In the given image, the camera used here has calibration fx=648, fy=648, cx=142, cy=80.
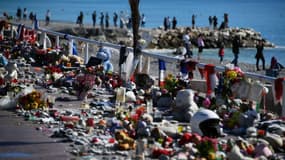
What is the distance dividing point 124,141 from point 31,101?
365cm

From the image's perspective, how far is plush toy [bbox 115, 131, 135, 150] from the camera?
10000mm

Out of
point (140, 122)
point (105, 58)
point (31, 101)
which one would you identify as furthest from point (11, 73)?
point (140, 122)

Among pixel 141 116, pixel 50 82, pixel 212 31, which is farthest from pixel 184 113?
pixel 212 31

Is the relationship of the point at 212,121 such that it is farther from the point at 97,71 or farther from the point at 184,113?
the point at 97,71

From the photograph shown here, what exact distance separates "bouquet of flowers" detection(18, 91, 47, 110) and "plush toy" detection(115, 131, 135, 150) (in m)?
3.22

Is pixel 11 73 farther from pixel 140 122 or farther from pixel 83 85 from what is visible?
pixel 140 122

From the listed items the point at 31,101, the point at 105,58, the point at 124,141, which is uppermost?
the point at 105,58

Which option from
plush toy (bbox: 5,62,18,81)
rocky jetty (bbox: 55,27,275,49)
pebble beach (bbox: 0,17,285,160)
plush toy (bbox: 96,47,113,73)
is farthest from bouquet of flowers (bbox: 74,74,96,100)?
rocky jetty (bbox: 55,27,275,49)

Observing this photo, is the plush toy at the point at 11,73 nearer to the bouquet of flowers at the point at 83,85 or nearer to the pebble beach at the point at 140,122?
the pebble beach at the point at 140,122

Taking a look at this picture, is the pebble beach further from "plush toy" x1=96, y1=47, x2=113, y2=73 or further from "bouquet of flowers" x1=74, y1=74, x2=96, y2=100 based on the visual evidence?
"plush toy" x1=96, y1=47, x2=113, y2=73

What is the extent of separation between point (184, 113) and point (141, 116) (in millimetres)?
1028

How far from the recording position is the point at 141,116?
11.6 metres

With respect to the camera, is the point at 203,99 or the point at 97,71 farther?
the point at 97,71

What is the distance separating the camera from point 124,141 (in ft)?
33.3
